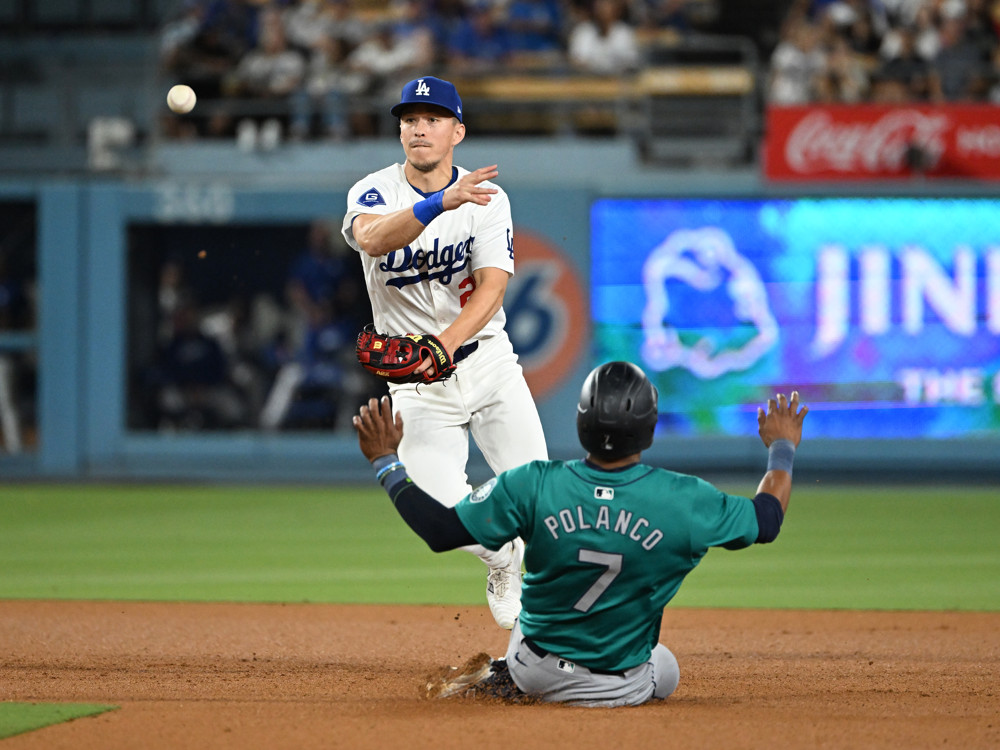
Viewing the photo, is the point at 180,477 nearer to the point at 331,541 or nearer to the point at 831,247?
the point at 331,541

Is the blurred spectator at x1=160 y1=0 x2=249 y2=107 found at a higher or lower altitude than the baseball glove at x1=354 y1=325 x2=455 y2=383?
higher

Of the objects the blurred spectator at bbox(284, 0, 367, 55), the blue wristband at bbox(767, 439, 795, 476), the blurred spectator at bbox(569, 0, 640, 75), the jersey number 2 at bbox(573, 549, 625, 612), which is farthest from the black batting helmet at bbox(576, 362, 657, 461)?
the blurred spectator at bbox(284, 0, 367, 55)

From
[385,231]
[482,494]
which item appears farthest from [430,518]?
[385,231]

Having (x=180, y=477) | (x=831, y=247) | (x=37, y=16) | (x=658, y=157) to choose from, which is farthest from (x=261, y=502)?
(x=37, y=16)

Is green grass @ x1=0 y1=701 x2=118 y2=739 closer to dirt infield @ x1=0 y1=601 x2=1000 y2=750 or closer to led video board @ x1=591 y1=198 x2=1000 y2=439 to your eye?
dirt infield @ x1=0 y1=601 x2=1000 y2=750

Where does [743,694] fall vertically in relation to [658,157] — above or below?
below

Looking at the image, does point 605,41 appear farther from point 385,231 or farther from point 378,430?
point 378,430
